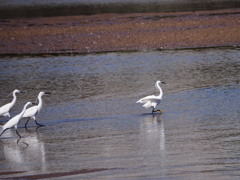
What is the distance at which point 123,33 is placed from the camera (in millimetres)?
31312

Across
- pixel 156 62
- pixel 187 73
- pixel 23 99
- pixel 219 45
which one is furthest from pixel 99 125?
pixel 219 45

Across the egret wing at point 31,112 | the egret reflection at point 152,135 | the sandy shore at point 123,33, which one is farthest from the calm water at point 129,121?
the sandy shore at point 123,33

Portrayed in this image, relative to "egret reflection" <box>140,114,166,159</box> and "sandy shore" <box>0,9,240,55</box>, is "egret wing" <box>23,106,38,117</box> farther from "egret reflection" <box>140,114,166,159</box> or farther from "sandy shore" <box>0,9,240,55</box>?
"sandy shore" <box>0,9,240,55</box>

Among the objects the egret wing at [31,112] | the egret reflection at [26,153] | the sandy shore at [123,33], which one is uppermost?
the sandy shore at [123,33]

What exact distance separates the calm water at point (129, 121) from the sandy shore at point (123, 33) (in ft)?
11.4

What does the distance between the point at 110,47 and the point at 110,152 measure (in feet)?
57.4

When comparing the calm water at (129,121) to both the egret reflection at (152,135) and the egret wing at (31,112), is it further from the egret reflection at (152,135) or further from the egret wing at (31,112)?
the egret wing at (31,112)

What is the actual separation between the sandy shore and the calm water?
11.4 feet

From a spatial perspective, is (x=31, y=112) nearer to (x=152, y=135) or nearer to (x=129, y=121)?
(x=129, y=121)

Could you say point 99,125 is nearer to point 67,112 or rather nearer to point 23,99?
point 67,112

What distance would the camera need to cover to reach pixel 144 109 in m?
15.4

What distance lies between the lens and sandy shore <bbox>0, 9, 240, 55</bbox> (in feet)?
90.9

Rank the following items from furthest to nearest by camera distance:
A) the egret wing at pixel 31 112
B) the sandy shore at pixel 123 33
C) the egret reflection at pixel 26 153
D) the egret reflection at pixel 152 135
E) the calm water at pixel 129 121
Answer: the sandy shore at pixel 123 33
the egret wing at pixel 31 112
the egret reflection at pixel 152 135
the egret reflection at pixel 26 153
the calm water at pixel 129 121

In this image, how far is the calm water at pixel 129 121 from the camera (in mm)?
9695
